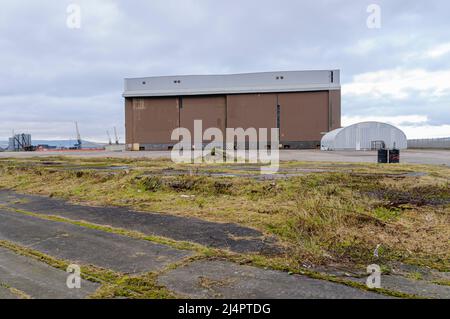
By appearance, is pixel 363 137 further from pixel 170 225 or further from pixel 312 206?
pixel 170 225

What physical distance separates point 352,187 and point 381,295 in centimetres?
650

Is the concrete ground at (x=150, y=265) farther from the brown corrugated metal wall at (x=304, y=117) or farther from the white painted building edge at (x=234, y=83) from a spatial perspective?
the white painted building edge at (x=234, y=83)

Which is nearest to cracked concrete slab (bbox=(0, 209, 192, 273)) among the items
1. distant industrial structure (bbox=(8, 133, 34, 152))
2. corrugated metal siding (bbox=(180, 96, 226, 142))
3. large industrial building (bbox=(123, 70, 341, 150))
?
large industrial building (bbox=(123, 70, 341, 150))

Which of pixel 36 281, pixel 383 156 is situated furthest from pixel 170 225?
pixel 383 156

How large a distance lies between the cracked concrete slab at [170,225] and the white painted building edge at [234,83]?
165ft

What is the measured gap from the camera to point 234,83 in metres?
57.3

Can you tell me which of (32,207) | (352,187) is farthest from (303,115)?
(32,207)

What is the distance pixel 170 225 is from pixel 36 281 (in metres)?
2.61

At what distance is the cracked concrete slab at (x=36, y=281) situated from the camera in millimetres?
3092

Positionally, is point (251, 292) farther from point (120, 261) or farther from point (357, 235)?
point (357, 235)

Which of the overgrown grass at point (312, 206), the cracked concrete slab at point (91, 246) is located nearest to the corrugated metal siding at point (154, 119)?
the overgrown grass at point (312, 206)

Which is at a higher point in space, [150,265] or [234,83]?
[234,83]

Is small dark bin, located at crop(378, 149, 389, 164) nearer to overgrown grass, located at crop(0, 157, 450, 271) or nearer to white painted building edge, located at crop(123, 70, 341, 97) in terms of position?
overgrown grass, located at crop(0, 157, 450, 271)

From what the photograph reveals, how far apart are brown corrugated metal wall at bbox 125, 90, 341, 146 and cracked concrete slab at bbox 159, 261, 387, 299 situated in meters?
51.4
